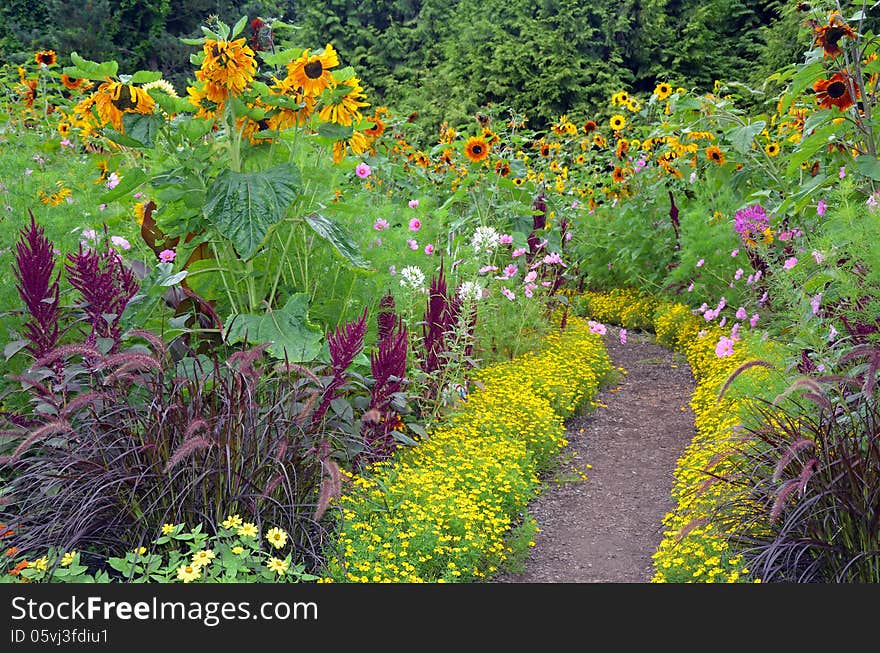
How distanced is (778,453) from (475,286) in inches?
74.5

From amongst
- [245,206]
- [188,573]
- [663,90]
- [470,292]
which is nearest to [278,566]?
[188,573]

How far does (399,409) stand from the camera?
12.7 ft

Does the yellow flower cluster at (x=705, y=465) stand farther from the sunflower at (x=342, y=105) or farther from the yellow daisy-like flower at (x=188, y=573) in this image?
the sunflower at (x=342, y=105)

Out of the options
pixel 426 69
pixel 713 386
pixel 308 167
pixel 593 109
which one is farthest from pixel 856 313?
pixel 426 69

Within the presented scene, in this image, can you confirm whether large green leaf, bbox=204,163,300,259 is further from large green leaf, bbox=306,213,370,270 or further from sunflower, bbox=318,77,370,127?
sunflower, bbox=318,77,370,127

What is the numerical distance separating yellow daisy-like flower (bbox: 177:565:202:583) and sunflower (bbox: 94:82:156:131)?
1896 millimetres

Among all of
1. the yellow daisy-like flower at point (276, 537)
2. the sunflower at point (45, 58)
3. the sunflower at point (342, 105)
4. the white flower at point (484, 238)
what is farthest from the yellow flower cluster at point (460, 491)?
the sunflower at point (45, 58)

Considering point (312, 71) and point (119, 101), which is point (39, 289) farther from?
point (312, 71)

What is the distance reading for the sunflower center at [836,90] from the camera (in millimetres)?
3928

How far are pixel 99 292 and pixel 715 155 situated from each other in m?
4.58

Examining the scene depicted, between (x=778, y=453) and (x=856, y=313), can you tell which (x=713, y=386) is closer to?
(x=856, y=313)

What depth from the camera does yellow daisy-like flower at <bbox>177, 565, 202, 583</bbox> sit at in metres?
2.48

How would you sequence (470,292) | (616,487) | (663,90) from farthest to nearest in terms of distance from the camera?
(663,90) → (470,292) → (616,487)

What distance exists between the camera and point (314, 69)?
3.60 metres
